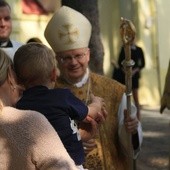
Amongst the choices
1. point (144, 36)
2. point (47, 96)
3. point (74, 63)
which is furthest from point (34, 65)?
point (144, 36)

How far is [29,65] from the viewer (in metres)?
2.93

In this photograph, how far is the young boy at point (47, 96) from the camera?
2.95 m

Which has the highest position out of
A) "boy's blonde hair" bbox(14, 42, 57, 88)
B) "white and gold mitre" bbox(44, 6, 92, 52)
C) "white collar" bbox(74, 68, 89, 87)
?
"boy's blonde hair" bbox(14, 42, 57, 88)

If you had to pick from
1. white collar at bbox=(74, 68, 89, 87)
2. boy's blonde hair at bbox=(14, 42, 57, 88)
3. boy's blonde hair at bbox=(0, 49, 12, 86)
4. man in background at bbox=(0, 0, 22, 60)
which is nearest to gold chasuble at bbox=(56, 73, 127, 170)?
white collar at bbox=(74, 68, 89, 87)

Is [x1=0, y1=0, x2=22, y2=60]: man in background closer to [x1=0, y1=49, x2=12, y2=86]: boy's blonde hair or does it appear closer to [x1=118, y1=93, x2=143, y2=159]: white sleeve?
[x1=118, y1=93, x2=143, y2=159]: white sleeve

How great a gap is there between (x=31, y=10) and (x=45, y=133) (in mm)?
12967

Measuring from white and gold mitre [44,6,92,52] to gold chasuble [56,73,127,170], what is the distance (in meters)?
0.24

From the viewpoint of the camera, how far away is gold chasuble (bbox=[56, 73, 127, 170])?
4316mm

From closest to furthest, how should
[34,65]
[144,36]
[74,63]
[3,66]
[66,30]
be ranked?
[3,66], [34,65], [74,63], [66,30], [144,36]

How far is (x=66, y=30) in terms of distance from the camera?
456 centimetres

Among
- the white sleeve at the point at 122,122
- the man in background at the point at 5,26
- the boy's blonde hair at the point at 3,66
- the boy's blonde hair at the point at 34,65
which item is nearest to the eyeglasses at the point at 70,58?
the white sleeve at the point at 122,122

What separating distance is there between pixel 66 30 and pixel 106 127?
678 millimetres

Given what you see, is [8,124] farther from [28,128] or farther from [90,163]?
[90,163]

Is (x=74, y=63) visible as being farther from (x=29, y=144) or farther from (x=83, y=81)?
(x=29, y=144)
